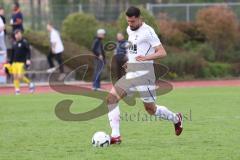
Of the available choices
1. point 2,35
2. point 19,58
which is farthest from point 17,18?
point 19,58

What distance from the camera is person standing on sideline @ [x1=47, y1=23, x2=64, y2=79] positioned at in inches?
1208

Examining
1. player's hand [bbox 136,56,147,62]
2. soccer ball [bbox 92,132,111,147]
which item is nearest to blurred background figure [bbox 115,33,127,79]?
player's hand [bbox 136,56,147,62]

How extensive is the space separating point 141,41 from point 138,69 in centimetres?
57

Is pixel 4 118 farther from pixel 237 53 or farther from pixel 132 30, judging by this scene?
pixel 237 53

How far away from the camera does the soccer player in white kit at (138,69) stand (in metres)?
11.3

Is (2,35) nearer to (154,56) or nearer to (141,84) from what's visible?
(141,84)

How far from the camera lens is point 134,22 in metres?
11.3

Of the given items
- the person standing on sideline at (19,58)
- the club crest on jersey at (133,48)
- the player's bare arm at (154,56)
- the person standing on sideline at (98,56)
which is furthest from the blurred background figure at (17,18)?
the player's bare arm at (154,56)

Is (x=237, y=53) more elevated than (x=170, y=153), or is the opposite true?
(x=170, y=153)

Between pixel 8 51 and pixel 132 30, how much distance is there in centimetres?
2083

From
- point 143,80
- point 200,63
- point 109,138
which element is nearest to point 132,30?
point 143,80

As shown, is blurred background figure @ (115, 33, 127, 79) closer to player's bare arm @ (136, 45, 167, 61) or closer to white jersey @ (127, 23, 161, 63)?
white jersey @ (127, 23, 161, 63)

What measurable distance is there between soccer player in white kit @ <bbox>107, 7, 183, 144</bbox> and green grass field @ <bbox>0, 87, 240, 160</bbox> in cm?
50

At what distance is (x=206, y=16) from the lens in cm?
3588
